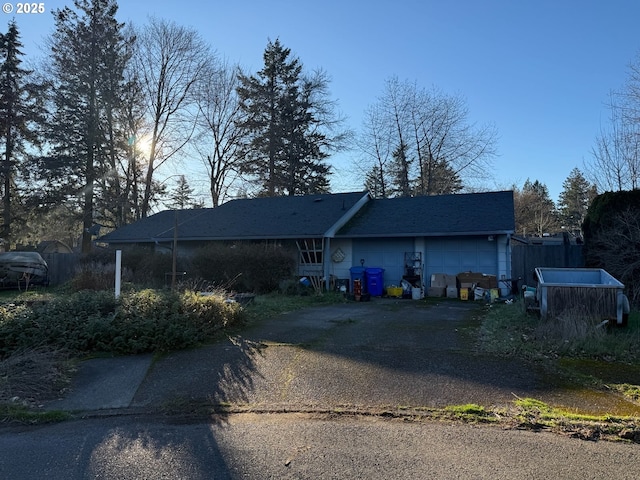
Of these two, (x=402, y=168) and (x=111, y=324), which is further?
(x=402, y=168)

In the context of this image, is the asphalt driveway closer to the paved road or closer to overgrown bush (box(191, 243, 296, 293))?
the paved road

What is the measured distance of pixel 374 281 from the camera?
1509 cm

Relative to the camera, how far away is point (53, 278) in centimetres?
2062

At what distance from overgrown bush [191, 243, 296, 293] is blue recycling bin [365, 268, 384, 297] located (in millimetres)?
2760

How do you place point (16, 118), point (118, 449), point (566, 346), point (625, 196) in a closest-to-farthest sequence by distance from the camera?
1. point (118, 449)
2. point (566, 346)
3. point (625, 196)
4. point (16, 118)

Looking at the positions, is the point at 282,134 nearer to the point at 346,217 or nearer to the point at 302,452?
the point at 346,217

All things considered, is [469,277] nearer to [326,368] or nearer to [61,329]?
[326,368]

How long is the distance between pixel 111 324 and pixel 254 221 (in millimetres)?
12236

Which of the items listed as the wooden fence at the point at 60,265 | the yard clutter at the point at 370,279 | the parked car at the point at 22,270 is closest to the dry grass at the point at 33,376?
the yard clutter at the point at 370,279

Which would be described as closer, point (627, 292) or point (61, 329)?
point (61, 329)

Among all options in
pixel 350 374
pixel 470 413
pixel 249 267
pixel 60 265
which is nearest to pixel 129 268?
pixel 249 267

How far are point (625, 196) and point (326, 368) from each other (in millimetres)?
10556

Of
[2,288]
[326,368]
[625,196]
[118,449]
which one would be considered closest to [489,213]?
[625,196]

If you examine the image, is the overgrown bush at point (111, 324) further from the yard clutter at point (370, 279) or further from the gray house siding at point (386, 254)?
the gray house siding at point (386, 254)
